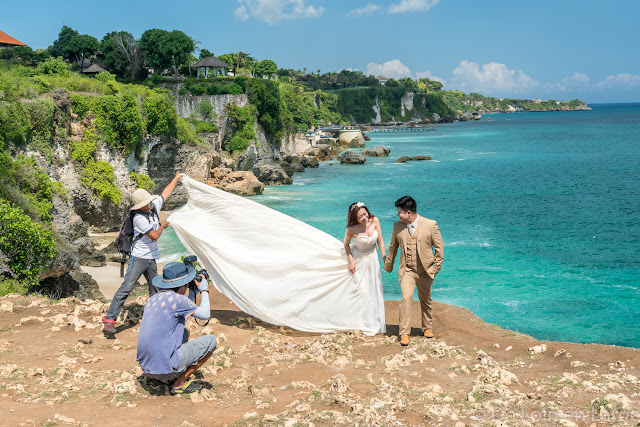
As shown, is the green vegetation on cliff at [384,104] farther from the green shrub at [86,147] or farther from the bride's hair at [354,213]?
the bride's hair at [354,213]

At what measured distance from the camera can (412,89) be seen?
179125mm

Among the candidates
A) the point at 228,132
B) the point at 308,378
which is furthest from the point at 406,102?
the point at 308,378

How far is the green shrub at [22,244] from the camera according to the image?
10633 millimetres

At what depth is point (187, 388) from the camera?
551 centimetres

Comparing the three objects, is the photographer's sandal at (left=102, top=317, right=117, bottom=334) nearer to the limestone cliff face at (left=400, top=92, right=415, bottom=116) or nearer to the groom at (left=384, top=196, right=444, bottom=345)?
the groom at (left=384, top=196, right=444, bottom=345)

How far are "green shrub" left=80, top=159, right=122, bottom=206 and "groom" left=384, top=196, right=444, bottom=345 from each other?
1987cm

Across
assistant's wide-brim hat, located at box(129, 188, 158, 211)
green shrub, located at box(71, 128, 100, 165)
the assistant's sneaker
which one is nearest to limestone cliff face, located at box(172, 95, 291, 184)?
green shrub, located at box(71, 128, 100, 165)

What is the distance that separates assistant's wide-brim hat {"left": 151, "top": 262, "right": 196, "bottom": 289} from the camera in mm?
5336

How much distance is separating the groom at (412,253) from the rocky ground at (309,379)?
638 millimetres

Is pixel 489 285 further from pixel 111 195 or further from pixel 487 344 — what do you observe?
pixel 111 195

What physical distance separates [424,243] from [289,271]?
7.00 ft

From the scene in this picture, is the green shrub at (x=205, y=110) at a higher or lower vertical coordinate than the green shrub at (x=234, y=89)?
lower

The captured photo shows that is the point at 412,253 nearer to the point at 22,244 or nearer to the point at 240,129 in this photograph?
the point at 22,244

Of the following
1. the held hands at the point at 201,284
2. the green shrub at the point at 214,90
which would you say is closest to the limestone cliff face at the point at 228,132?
the green shrub at the point at 214,90
